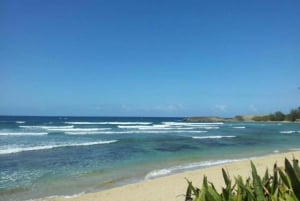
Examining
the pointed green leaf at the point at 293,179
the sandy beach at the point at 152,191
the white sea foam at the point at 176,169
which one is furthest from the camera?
the white sea foam at the point at 176,169

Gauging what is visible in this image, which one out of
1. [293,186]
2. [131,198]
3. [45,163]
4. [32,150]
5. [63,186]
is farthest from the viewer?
[32,150]

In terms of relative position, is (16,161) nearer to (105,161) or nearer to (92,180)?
(105,161)

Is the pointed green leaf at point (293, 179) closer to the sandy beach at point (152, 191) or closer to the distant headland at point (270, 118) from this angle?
the sandy beach at point (152, 191)

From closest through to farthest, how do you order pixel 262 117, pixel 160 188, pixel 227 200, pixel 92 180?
pixel 227 200
pixel 160 188
pixel 92 180
pixel 262 117

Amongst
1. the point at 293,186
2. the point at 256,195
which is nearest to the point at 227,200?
the point at 256,195

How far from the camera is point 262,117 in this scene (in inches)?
4545

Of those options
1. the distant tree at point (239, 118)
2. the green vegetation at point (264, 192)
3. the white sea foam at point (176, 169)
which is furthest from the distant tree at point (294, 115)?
the green vegetation at point (264, 192)

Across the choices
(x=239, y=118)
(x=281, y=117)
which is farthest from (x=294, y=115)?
(x=239, y=118)

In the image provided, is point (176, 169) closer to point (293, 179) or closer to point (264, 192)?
point (264, 192)

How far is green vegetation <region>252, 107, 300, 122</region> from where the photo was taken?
343 feet

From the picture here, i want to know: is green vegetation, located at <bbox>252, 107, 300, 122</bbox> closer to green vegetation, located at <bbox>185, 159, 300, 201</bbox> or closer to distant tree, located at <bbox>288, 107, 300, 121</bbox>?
distant tree, located at <bbox>288, 107, 300, 121</bbox>

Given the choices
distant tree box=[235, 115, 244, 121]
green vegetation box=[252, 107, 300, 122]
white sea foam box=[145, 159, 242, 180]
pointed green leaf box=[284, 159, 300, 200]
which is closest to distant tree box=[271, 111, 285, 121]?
green vegetation box=[252, 107, 300, 122]

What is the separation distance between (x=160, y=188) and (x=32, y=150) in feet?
42.6

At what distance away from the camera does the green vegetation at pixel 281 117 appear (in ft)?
343
